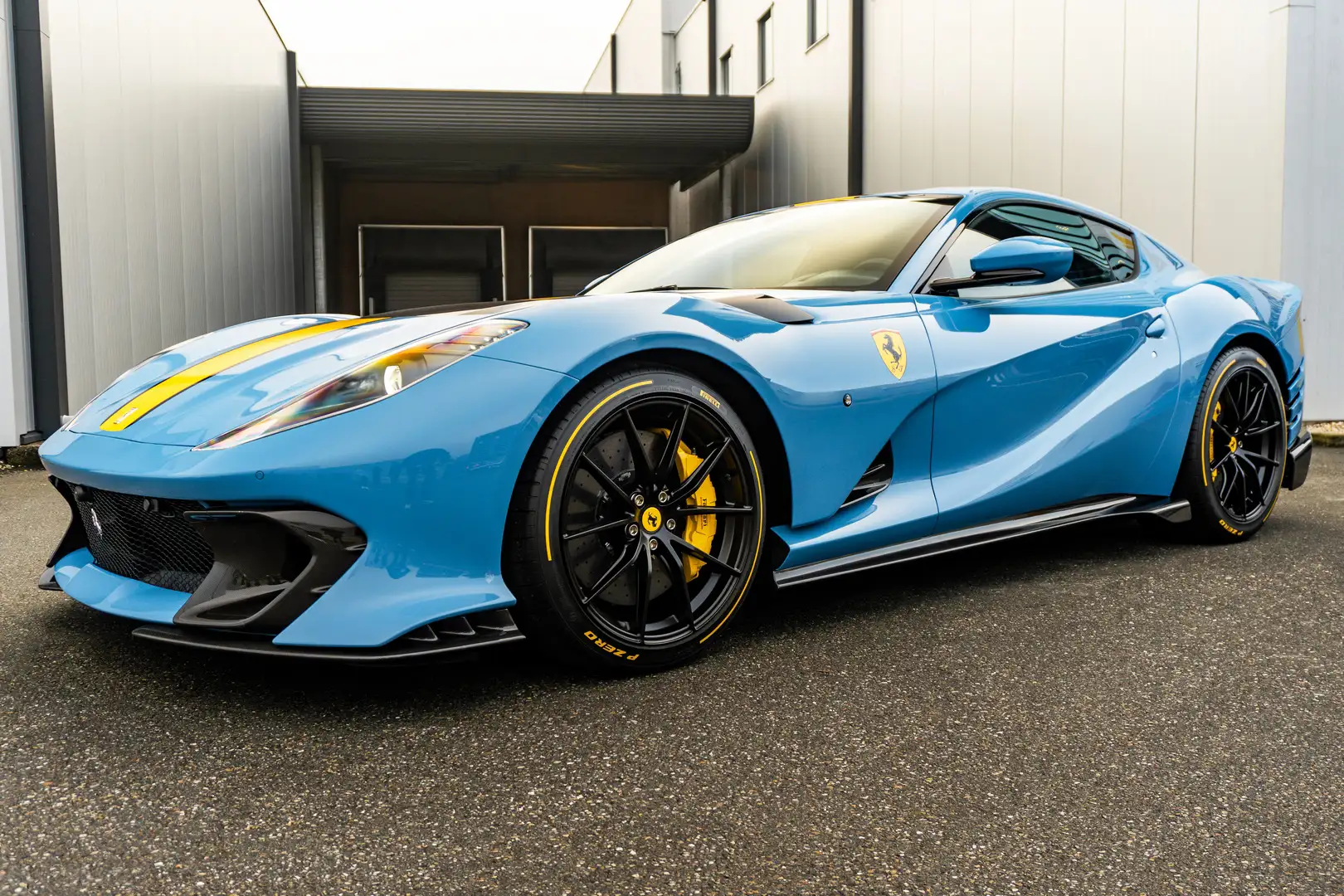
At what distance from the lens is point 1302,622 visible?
2686 millimetres

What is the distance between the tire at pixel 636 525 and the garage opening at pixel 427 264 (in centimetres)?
2268

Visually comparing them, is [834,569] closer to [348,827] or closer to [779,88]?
[348,827]

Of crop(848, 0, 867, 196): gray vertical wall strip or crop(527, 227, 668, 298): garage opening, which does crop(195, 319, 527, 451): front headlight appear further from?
crop(527, 227, 668, 298): garage opening

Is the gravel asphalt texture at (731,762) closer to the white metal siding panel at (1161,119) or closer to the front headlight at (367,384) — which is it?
the front headlight at (367,384)

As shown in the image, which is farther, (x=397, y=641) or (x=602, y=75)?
(x=602, y=75)

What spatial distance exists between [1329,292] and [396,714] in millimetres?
7289

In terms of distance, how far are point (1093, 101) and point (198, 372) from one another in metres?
7.93

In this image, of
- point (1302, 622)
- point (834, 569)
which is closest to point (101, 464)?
point (834, 569)

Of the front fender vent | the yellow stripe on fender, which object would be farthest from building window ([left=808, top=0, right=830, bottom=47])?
the yellow stripe on fender

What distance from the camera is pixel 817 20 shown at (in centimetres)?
1501

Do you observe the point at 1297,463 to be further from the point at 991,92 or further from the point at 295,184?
the point at 295,184

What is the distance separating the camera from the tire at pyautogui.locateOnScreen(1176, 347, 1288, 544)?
11.4 ft

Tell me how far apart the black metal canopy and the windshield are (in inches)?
478

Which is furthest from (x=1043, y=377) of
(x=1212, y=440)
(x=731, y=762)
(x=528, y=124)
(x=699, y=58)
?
(x=699, y=58)
